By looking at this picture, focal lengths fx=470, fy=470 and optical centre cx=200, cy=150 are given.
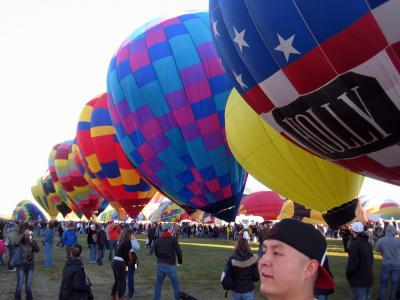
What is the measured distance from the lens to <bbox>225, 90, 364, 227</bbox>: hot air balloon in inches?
377

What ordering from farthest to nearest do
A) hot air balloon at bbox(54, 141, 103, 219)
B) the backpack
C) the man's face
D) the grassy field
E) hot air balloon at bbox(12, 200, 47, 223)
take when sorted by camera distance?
hot air balloon at bbox(12, 200, 47, 223)
hot air balloon at bbox(54, 141, 103, 219)
the grassy field
the backpack
the man's face

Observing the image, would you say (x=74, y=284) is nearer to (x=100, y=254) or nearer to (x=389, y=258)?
(x=389, y=258)

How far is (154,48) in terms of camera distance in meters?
15.3

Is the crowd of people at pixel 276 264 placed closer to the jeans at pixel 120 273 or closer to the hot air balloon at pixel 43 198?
the jeans at pixel 120 273

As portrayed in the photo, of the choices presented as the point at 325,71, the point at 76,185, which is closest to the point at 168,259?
the point at 325,71

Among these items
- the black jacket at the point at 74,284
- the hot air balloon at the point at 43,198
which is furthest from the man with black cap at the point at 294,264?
the hot air balloon at the point at 43,198

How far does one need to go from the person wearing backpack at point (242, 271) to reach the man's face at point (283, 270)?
3923 millimetres

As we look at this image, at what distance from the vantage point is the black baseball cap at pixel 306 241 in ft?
6.08

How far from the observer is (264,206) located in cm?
3356

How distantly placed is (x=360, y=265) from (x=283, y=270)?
553 cm

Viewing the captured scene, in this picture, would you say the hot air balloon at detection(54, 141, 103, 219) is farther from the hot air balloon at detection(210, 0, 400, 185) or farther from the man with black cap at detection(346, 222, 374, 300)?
the man with black cap at detection(346, 222, 374, 300)

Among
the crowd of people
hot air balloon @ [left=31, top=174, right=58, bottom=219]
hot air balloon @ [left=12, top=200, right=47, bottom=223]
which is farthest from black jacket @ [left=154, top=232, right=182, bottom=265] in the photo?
hot air balloon @ [left=12, top=200, right=47, bottom=223]

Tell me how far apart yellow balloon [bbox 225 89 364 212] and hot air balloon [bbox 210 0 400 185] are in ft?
6.70

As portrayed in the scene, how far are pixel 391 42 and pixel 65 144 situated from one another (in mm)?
36344
